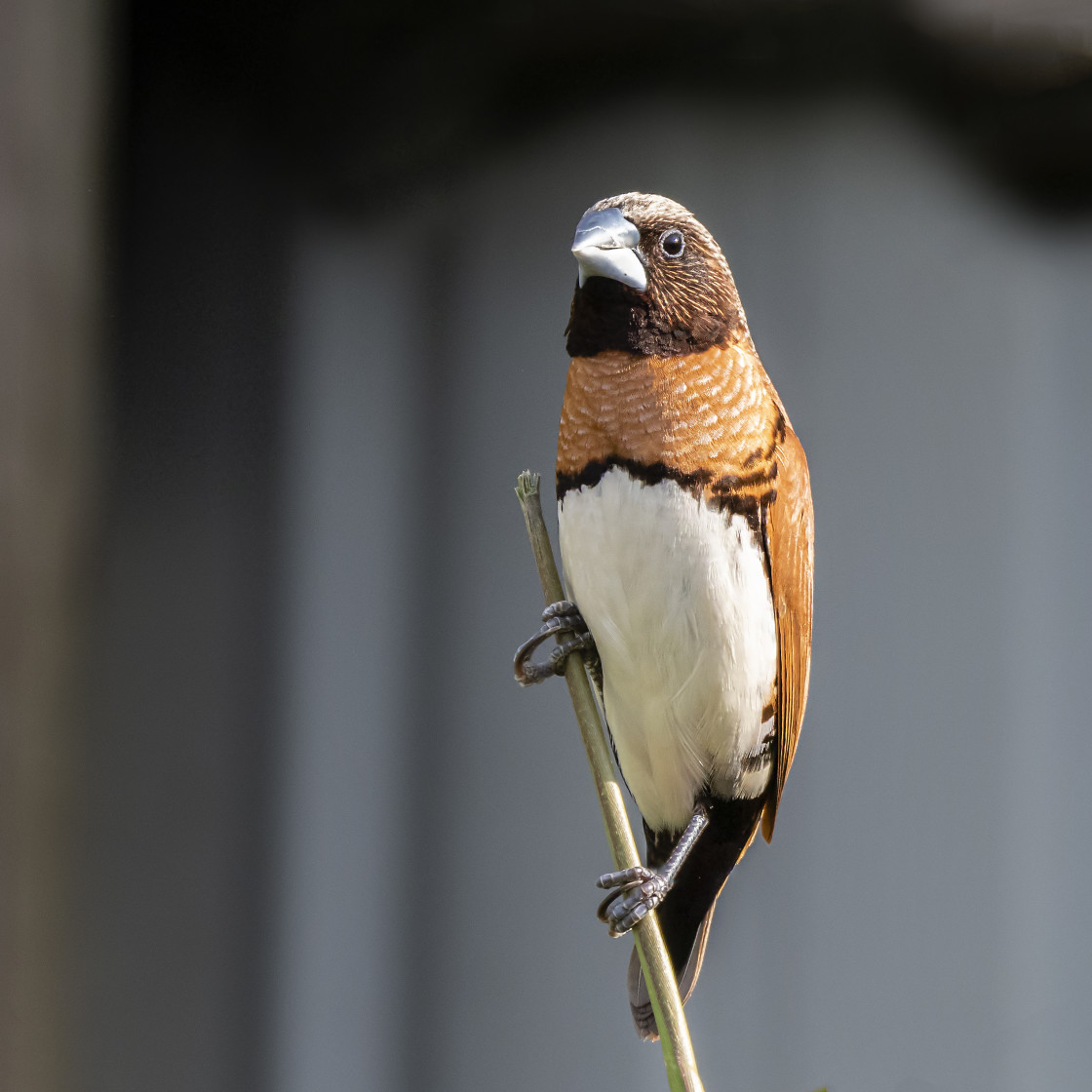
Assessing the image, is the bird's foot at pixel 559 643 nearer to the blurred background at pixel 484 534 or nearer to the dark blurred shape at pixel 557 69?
the blurred background at pixel 484 534

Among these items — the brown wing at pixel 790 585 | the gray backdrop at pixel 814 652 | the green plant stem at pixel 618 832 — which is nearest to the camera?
the green plant stem at pixel 618 832

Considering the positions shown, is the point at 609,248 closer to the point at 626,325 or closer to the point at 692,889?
the point at 626,325

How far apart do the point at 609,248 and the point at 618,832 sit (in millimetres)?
291

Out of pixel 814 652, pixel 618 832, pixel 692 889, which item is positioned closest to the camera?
pixel 618 832

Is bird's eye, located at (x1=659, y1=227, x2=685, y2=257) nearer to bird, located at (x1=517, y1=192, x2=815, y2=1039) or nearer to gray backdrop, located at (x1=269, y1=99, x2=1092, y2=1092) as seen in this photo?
bird, located at (x1=517, y1=192, x2=815, y2=1039)

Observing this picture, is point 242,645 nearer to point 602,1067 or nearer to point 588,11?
point 602,1067

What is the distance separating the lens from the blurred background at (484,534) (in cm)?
86

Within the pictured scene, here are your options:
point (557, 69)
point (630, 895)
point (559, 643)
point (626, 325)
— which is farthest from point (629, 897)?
point (557, 69)

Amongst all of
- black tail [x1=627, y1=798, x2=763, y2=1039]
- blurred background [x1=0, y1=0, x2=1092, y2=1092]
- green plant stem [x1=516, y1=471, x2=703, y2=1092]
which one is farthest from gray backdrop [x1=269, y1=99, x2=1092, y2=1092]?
green plant stem [x1=516, y1=471, x2=703, y2=1092]

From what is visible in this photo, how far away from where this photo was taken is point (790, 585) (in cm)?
62

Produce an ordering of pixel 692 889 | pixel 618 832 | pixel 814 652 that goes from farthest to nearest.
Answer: pixel 814 652 → pixel 692 889 → pixel 618 832

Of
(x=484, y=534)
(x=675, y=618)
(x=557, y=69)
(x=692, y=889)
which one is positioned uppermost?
(x=557, y=69)

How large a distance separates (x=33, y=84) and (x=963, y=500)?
2.47 feet

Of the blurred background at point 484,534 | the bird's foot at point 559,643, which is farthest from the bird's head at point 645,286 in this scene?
the blurred background at point 484,534
